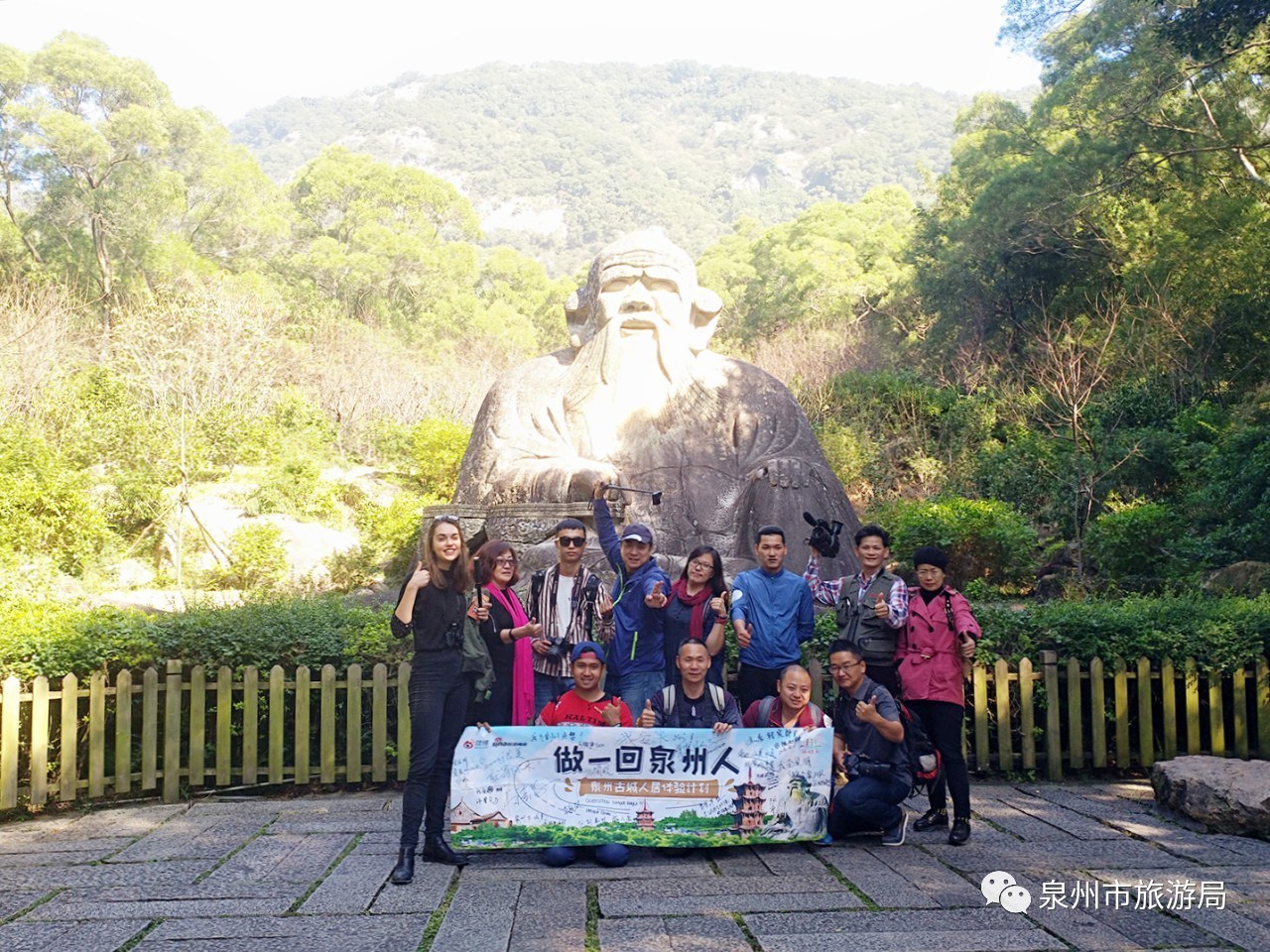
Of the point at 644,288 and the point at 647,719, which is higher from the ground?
the point at 644,288

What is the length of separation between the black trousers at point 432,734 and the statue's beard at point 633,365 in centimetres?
394

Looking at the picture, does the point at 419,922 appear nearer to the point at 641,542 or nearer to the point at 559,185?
the point at 641,542

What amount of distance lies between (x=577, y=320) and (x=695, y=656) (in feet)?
14.8

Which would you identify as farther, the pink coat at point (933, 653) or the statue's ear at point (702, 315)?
the statue's ear at point (702, 315)

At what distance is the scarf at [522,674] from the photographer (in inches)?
178

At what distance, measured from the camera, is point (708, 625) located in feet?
15.1

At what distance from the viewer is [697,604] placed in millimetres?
4609

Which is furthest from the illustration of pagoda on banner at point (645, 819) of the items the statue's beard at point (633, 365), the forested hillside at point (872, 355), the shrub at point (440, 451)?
the shrub at point (440, 451)

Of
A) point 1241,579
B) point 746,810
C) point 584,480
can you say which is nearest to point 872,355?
point 1241,579

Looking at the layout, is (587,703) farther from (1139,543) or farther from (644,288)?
(1139,543)

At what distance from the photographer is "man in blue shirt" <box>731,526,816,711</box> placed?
464 centimetres

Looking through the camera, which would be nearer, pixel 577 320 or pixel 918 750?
pixel 918 750

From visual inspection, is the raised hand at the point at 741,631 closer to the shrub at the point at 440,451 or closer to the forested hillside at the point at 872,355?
the forested hillside at the point at 872,355

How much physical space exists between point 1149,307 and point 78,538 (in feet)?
46.7
